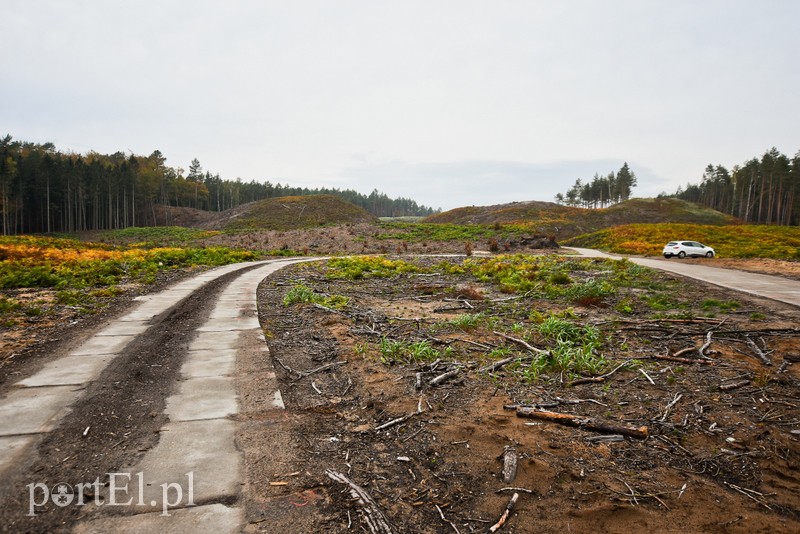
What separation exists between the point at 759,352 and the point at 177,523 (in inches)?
338

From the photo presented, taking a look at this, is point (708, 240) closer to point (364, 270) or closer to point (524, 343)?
point (364, 270)

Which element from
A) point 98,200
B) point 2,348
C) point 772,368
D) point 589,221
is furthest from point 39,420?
point 98,200

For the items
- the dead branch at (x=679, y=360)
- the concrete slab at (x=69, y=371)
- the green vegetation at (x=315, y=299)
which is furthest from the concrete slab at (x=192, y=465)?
the green vegetation at (x=315, y=299)

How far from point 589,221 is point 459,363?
69506 millimetres

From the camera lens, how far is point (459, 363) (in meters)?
6.39

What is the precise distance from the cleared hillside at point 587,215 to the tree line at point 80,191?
64.4m

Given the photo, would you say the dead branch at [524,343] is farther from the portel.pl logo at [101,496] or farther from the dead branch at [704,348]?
the portel.pl logo at [101,496]

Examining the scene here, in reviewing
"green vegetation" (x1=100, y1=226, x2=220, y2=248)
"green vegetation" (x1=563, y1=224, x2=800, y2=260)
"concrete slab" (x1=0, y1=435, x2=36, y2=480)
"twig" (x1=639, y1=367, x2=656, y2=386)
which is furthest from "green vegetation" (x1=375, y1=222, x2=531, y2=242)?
"concrete slab" (x1=0, y1=435, x2=36, y2=480)

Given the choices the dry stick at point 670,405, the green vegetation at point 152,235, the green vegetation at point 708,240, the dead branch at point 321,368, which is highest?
the green vegetation at point 708,240

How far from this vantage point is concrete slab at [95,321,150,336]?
25.4 feet

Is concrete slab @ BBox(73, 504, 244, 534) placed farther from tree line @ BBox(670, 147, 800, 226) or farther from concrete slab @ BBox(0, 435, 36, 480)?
tree line @ BBox(670, 147, 800, 226)

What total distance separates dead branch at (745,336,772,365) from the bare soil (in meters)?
0.10

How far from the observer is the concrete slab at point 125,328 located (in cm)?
774

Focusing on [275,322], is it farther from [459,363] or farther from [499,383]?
[499,383]
